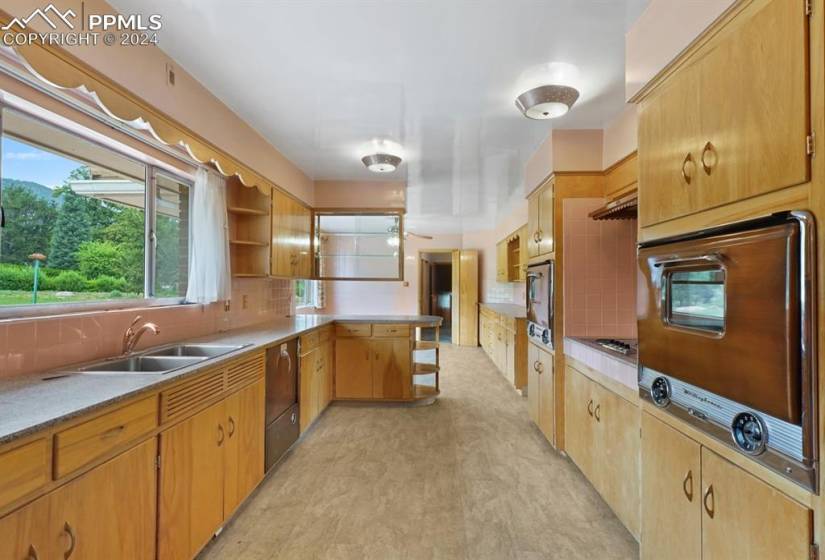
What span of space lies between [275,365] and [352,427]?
3.90 ft

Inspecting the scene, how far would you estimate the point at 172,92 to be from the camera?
1.97m

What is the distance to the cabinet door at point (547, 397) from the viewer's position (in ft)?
9.25

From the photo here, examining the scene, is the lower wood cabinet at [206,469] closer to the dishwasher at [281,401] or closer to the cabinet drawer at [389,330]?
the dishwasher at [281,401]

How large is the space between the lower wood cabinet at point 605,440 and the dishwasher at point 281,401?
2014mm

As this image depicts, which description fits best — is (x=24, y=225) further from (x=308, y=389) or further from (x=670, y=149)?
(x=670, y=149)

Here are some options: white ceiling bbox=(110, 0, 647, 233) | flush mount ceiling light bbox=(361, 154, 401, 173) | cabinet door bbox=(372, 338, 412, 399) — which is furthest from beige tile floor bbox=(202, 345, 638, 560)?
white ceiling bbox=(110, 0, 647, 233)

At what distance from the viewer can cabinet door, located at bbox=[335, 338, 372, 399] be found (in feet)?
12.8

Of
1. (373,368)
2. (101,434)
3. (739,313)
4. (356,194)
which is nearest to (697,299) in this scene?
(739,313)

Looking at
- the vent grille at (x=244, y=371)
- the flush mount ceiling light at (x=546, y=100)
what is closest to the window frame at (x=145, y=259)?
the vent grille at (x=244, y=371)

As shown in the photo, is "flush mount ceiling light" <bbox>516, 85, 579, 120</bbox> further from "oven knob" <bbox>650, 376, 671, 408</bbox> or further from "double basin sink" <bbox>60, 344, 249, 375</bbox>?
"double basin sink" <bbox>60, 344, 249, 375</bbox>

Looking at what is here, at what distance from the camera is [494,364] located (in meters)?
5.87

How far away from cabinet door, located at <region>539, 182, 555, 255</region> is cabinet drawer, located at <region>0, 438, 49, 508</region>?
284 centimetres

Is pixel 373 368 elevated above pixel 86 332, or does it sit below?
below

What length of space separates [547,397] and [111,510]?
2669 mm
